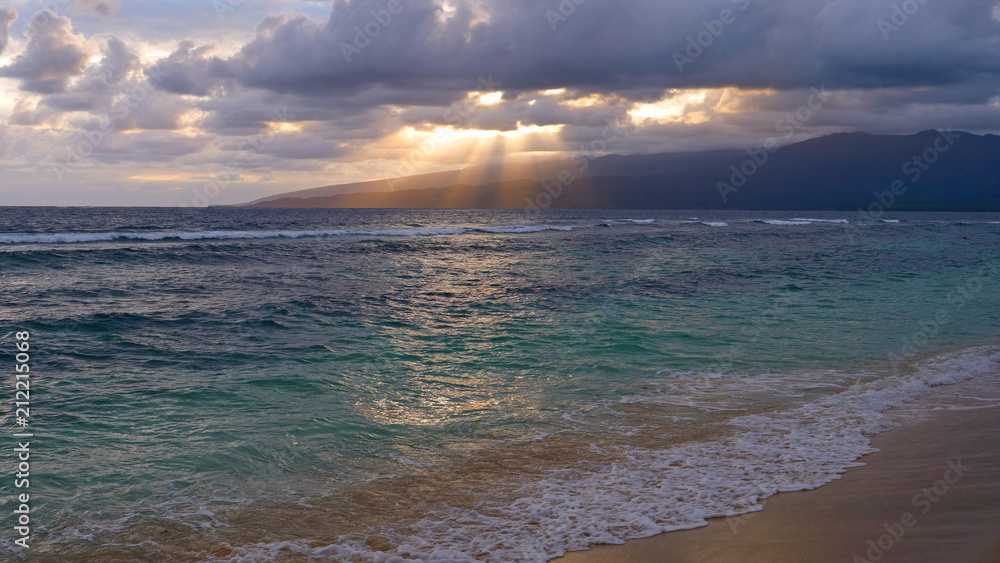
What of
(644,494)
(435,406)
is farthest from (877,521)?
(435,406)

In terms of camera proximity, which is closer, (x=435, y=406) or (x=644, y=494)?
(x=644, y=494)

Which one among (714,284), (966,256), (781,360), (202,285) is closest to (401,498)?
(781,360)

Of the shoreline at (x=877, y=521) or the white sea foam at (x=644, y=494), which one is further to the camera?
the white sea foam at (x=644, y=494)

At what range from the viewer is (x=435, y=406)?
9641 mm

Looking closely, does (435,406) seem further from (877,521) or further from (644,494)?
(877,521)

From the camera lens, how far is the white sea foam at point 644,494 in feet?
17.8

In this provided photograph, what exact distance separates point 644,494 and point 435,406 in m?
4.11

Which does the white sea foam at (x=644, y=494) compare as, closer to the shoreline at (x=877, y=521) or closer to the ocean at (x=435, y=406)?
the ocean at (x=435, y=406)

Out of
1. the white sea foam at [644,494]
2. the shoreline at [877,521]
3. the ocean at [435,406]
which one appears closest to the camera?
the shoreline at [877,521]

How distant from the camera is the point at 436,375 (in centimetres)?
1158

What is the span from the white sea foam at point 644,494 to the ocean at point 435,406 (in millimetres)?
31

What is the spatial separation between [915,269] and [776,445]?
30.9 metres

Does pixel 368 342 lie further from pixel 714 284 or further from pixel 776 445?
pixel 714 284

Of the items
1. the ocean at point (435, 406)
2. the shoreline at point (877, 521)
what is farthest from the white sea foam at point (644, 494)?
the shoreline at point (877, 521)
